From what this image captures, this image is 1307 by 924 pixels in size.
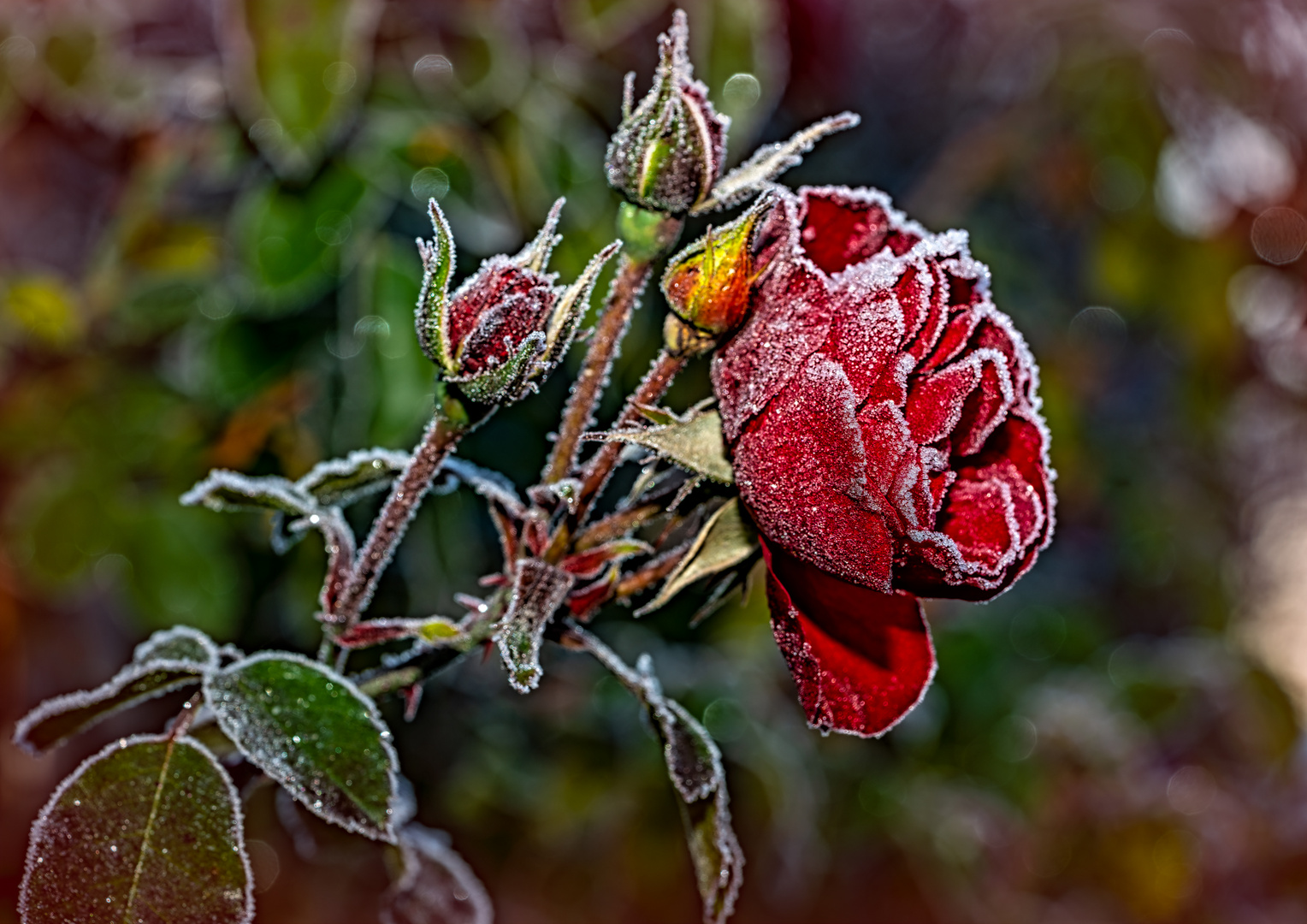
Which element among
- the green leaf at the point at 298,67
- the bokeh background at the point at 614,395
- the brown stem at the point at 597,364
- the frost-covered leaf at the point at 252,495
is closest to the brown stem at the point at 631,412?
the brown stem at the point at 597,364

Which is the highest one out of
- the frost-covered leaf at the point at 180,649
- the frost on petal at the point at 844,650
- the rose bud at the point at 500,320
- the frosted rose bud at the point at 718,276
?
the frosted rose bud at the point at 718,276

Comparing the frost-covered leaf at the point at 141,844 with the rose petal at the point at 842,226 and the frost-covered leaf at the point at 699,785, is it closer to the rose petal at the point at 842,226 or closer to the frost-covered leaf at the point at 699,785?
the frost-covered leaf at the point at 699,785

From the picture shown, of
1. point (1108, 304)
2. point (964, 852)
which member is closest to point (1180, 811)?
point (964, 852)

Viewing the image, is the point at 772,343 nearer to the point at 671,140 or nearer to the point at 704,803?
the point at 671,140

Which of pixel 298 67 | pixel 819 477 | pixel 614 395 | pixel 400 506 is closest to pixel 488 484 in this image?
pixel 400 506

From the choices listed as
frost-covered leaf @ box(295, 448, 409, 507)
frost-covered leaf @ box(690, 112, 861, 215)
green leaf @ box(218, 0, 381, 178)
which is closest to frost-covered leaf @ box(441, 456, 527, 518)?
frost-covered leaf @ box(295, 448, 409, 507)

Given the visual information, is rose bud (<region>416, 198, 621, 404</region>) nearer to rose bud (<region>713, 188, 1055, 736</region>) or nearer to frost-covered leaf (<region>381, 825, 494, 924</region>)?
rose bud (<region>713, 188, 1055, 736</region>)
